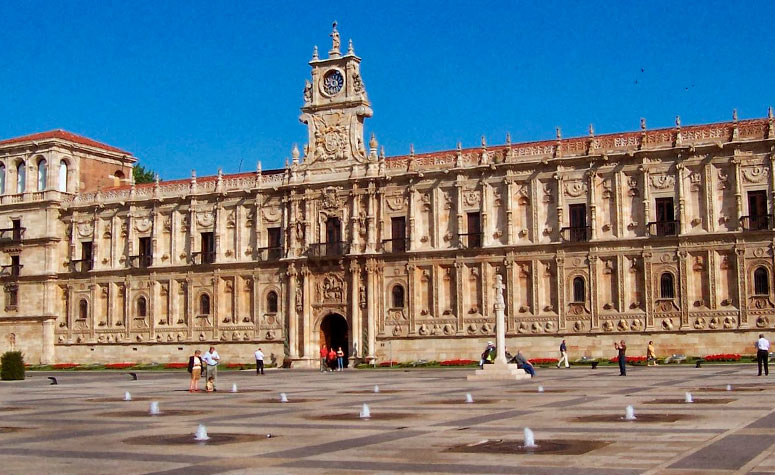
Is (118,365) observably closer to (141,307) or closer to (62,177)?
(141,307)

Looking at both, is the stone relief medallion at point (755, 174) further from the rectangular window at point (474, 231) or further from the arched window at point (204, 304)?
the arched window at point (204, 304)

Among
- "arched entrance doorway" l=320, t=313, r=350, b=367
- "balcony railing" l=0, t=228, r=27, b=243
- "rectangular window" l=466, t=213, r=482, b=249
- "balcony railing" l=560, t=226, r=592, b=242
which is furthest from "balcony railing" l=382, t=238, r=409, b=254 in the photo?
"balcony railing" l=0, t=228, r=27, b=243

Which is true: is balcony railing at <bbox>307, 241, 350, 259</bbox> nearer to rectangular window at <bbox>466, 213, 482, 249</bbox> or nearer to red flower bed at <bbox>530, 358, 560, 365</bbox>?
rectangular window at <bbox>466, 213, 482, 249</bbox>

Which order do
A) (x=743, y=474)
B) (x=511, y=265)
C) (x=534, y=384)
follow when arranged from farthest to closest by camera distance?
(x=511, y=265) → (x=534, y=384) → (x=743, y=474)

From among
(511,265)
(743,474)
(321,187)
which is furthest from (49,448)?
(321,187)

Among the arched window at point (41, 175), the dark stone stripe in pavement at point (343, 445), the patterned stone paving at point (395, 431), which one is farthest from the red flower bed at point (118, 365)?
the dark stone stripe in pavement at point (343, 445)

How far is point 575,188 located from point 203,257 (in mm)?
26284

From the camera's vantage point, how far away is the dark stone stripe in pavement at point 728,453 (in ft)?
46.4

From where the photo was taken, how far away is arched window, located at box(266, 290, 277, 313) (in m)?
68.4

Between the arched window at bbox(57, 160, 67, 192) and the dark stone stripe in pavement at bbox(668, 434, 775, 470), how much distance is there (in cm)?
6636

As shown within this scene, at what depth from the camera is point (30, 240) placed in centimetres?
7575

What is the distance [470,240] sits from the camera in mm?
62531

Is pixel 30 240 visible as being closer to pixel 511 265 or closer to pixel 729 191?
pixel 511 265

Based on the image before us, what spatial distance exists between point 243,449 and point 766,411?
37.5 feet
